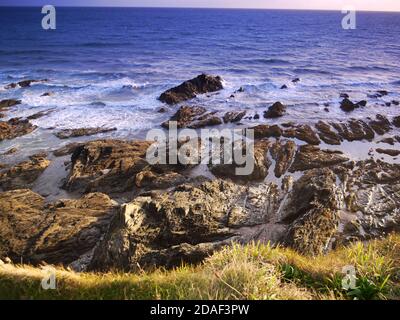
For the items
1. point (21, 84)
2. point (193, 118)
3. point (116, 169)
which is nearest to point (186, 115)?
point (193, 118)

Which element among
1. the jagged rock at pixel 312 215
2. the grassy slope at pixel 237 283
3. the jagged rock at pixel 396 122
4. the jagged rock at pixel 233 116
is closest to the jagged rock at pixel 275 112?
the jagged rock at pixel 233 116

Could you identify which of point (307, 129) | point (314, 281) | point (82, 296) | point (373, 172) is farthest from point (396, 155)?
point (82, 296)

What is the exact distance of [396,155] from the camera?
1739 cm

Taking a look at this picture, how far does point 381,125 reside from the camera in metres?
21.4

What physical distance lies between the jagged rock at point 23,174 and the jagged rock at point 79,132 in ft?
12.6

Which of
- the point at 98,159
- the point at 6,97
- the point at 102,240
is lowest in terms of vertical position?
the point at 102,240

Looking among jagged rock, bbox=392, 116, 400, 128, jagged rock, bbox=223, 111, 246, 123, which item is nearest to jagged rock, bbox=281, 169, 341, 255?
jagged rock, bbox=223, 111, 246, 123

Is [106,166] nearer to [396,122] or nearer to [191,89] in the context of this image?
[191,89]

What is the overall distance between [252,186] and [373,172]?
6.13 metres

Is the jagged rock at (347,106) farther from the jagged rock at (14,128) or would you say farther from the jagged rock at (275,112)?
the jagged rock at (14,128)

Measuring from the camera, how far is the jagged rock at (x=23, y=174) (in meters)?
15.1

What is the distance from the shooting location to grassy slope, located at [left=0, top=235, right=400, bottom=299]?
193 inches

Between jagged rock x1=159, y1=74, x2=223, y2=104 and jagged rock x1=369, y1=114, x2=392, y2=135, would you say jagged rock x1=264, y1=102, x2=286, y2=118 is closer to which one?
jagged rock x1=369, y1=114, x2=392, y2=135

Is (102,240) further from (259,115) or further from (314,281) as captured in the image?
(259,115)
